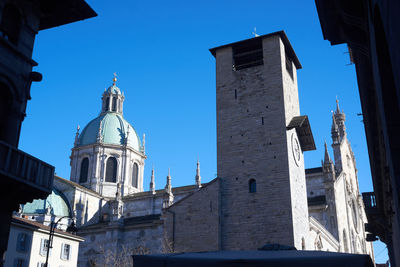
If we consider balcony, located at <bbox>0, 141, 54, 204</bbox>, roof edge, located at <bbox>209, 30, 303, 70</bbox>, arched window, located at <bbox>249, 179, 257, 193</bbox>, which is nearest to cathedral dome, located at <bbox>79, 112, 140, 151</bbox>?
roof edge, located at <bbox>209, 30, 303, 70</bbox>

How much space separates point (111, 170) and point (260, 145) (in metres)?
32.9

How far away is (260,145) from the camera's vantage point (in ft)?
93.8

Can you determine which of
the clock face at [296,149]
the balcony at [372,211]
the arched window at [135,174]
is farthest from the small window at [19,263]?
the arched window at [135,174]

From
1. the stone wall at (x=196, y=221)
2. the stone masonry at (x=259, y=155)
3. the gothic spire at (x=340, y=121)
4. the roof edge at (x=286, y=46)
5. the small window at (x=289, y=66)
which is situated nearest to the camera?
the stone masonry at (x=259, y=155)

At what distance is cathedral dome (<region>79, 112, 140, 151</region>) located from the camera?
5884cm

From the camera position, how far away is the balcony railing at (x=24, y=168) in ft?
36.7

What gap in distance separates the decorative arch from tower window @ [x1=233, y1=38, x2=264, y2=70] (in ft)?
99.0

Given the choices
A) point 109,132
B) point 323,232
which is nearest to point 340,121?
point 323,232

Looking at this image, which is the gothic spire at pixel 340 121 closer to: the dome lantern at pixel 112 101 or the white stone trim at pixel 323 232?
the white stone trim at pixel 323 232

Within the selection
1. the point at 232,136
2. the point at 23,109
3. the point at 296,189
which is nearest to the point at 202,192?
the point at 232,136

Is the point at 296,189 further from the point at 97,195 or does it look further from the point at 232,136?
the point at 97,195

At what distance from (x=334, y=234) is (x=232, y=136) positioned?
14.7 m

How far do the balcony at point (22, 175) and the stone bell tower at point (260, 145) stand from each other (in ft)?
Result: 54.6

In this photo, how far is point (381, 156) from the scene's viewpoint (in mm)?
14234
